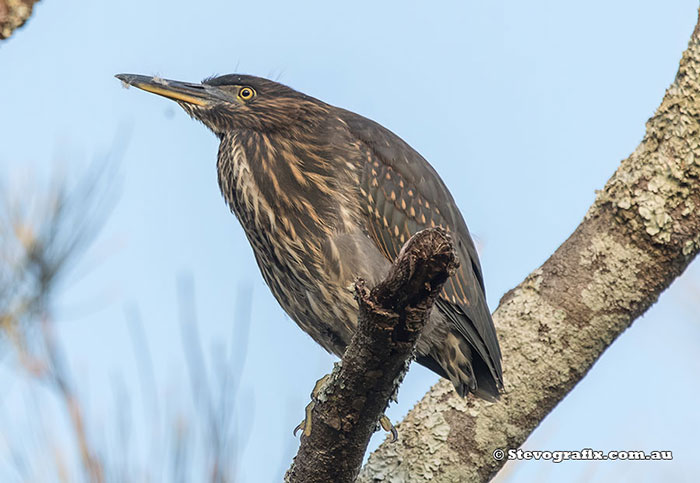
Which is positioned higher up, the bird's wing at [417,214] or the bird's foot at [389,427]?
the bird's wing at [417,214]

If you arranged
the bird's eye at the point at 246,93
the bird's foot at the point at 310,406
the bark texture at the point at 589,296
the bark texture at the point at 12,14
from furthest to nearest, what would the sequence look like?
the bird's eye at the point at 246,93
the bark texture at the point at 589,296
the bird's foot at the point at 310,406
the bark texture at the point at 12,14

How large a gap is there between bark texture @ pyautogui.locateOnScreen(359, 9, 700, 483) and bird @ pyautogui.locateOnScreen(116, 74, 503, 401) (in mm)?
128

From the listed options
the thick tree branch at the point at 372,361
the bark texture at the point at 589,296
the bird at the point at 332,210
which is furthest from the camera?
the bird at the point at 332,210

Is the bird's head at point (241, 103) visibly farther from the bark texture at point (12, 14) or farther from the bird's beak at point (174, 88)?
A: the bark texture at point (12, 14)

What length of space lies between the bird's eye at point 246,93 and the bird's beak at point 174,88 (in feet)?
0.40

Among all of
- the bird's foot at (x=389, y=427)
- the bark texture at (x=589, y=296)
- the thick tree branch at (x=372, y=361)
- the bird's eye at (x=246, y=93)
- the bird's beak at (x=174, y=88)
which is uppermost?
the bird's eye at (x=246, y=93)

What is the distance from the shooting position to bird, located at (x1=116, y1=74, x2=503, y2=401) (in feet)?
10.1

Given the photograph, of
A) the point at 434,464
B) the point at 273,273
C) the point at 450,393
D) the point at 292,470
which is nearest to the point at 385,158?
the point at 273,273

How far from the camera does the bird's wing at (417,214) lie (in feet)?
10.4

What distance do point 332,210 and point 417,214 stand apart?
401mm

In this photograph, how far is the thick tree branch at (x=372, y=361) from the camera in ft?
5.97

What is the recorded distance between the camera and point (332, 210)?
10.3 feet

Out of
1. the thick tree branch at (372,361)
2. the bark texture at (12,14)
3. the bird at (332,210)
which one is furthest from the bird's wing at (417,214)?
the bark texture at (12,14)

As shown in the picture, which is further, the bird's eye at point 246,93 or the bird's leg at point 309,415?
the bird's eye at point 246,93
